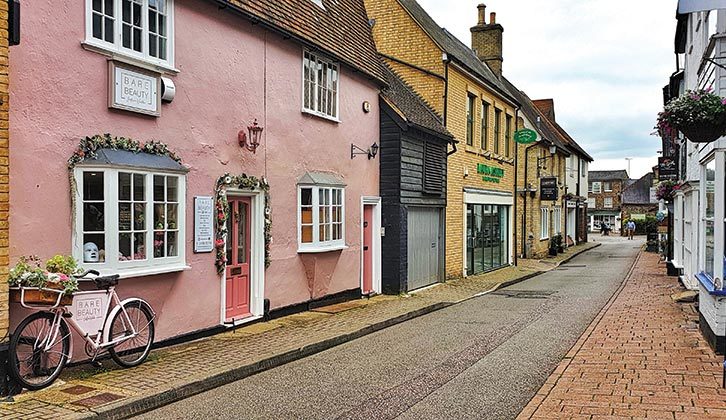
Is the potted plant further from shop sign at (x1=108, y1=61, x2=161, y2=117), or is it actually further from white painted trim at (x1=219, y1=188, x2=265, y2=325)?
shop sign at (x1=108, y1=61, x2=161, y2=117)

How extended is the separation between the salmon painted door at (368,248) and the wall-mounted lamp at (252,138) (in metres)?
5.05

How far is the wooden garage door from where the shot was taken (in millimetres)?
15750

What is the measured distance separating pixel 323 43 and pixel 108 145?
5.73 metres

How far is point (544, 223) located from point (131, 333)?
2764 cm

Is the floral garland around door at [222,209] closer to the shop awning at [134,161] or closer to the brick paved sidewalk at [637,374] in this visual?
the shop awning at [134,161]

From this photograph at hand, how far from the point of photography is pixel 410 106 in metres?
16.3

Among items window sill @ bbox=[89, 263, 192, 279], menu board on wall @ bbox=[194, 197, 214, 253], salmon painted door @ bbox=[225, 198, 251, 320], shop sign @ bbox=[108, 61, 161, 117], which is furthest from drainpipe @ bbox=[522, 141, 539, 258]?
shop sign @ bbox=[108, 61, 161, 117]

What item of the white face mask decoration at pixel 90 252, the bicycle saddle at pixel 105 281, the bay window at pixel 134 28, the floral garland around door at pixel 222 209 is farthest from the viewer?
the floral garland around door at pixel 222 209

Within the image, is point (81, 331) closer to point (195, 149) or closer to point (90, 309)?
point (90, 309)

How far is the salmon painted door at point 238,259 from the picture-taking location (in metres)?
9.84

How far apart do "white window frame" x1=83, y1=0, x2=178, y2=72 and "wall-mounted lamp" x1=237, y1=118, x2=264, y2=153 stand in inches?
67.9

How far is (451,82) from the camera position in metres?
18.5

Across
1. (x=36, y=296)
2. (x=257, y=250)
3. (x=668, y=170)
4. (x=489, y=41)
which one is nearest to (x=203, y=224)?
(x=257, y=250)

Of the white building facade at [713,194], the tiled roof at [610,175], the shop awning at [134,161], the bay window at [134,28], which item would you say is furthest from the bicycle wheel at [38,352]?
the tiled roof at [610,175]
